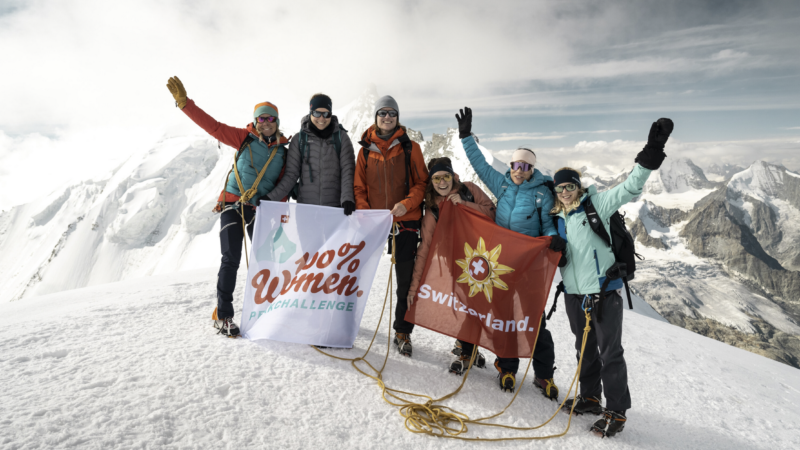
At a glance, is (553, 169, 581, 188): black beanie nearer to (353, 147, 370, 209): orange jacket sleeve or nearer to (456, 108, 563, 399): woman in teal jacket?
(456, 108, 563, 399): woman in teal jacket

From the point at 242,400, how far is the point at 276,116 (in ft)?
11.0

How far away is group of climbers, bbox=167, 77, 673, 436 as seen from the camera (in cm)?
386

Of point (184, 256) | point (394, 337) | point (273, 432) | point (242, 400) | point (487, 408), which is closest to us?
point (273, 432)

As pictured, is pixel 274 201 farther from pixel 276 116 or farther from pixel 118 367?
pixel 118 367

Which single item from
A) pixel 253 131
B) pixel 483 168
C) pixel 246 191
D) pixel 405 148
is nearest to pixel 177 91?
pixel 253 131

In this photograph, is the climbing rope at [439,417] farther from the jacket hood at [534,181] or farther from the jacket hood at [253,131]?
the jacket hood at [253,131]

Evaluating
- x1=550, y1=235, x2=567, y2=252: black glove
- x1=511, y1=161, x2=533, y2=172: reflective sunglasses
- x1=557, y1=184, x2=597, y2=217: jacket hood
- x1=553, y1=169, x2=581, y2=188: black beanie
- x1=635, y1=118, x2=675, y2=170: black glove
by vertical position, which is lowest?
x1=550, y1=235, x2=567, y2=252: black glove

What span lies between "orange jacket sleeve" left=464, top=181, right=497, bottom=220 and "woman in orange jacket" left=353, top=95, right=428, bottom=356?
23.6 inches

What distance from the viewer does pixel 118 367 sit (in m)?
3.34

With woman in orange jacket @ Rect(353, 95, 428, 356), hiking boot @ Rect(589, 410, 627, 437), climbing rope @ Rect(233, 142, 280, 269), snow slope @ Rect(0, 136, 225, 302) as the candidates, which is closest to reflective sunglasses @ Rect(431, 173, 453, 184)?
woman in orange jacket @ Rect(353, 95, 428, 356)

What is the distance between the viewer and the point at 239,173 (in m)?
4.59

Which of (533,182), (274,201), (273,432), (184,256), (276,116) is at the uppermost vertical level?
(276,116)

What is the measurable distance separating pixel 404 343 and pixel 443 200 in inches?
74.6

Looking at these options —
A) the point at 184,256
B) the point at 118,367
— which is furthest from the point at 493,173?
the point at 184,256
